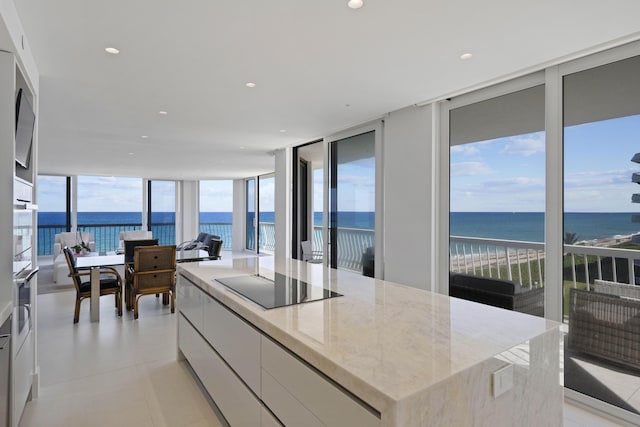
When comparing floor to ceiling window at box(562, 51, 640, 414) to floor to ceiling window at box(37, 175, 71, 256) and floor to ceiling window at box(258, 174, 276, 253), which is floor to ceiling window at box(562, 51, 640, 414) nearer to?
floor to ceiling window at box(258, 174, 276, 253)

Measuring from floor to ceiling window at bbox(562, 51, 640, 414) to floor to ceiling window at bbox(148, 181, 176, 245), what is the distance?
1141cm

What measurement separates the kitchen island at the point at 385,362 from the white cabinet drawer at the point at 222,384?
1cm

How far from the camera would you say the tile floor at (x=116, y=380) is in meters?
2.28

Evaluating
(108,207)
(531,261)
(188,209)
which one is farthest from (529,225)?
(108,207)

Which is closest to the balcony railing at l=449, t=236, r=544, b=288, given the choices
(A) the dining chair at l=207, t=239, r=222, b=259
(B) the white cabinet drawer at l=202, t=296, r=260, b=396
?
(B) the white cabinet drawer at l=202, t=296, r=260, b=396

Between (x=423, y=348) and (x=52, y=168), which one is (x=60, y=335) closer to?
(x=423, y=348)

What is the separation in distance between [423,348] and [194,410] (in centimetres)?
191

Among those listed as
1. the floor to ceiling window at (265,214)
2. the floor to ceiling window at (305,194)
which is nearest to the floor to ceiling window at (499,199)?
the floor to ceiling window at (305,194)

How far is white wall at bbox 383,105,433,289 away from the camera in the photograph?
373cm

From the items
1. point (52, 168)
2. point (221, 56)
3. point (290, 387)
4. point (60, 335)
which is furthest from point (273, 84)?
point (52, 168)

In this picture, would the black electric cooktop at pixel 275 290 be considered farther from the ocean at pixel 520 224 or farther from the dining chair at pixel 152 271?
the dining chair at pixel 152 271

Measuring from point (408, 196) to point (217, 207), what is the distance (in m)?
9.60

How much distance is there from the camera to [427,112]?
370 centimetres

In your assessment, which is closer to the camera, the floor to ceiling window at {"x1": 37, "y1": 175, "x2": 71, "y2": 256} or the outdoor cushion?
the outdoor cushion
